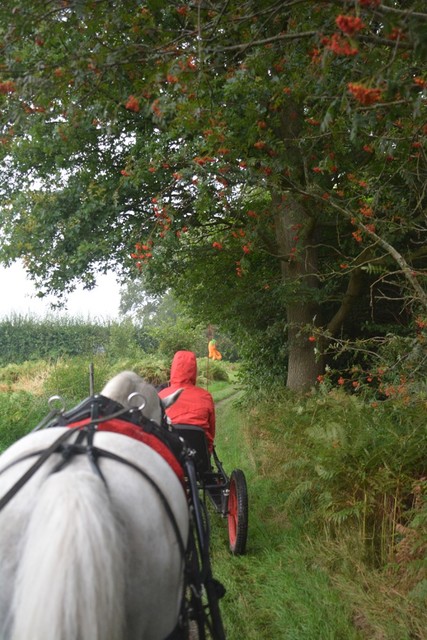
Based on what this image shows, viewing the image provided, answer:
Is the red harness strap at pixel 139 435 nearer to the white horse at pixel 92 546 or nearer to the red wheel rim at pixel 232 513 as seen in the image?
the white horse at pixel 92 546

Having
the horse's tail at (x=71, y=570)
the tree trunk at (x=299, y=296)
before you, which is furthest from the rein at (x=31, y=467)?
the tree trunk at (x=299, y=296)

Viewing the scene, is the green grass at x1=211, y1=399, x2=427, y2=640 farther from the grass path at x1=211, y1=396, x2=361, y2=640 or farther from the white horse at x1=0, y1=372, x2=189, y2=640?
the white horse at x1=0, y1=372, x2=189, y2=640

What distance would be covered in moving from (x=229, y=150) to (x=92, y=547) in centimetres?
522

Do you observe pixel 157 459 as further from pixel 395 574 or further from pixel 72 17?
pixel 72 17

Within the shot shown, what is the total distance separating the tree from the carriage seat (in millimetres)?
1685

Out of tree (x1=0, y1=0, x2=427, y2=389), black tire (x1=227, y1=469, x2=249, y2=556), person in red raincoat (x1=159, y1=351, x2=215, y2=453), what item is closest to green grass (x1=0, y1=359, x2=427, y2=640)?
black tire (x1=227, y1=469, x2=249, y2=556)

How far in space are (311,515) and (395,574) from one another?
4.32ft

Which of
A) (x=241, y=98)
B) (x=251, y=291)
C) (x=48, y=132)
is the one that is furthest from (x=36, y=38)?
(x=251, y=291)

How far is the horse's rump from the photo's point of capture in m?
1.61

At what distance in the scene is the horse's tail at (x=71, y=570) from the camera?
5.19 ft

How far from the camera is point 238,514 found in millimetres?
5039

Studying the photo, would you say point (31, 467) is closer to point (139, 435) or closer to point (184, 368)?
point (139, 435)

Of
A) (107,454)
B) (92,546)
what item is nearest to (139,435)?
(107,454)

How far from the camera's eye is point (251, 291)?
34.2 ft
